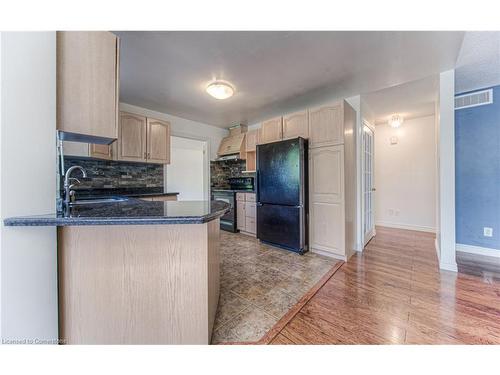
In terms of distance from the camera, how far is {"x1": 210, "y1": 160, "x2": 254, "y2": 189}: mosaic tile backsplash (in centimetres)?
473

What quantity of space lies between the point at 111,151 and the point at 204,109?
164 cm

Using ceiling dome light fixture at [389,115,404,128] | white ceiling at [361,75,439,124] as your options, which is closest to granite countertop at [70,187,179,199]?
white ceiling at [361,75,439,124]

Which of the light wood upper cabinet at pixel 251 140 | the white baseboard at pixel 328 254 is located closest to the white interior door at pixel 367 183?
the white baseboard at pixel 328 254

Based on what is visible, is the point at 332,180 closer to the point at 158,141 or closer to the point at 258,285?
the point at 258,285

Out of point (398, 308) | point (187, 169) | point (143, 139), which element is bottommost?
point (398, 308)

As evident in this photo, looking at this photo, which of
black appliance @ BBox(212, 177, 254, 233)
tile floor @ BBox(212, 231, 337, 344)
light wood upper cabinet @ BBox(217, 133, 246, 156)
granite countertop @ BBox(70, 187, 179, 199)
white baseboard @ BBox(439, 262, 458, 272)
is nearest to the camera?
tile floor @ BBox(212, 231, 337, 344)

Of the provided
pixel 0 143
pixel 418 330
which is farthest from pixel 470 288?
pixel 0 143

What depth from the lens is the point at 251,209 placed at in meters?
3.93

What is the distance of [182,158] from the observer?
5.18 meters

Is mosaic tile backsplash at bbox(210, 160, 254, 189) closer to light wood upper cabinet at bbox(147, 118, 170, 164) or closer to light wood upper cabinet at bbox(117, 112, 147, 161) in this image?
light wood upper cabinet at bbox(147, 118, 170, 164)

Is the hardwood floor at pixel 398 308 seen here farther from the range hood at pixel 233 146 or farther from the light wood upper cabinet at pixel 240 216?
the range hood at pixel 233 146

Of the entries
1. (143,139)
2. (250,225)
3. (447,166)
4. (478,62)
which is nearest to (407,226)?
(447,166)

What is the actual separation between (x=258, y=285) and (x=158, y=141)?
9.27 feet
